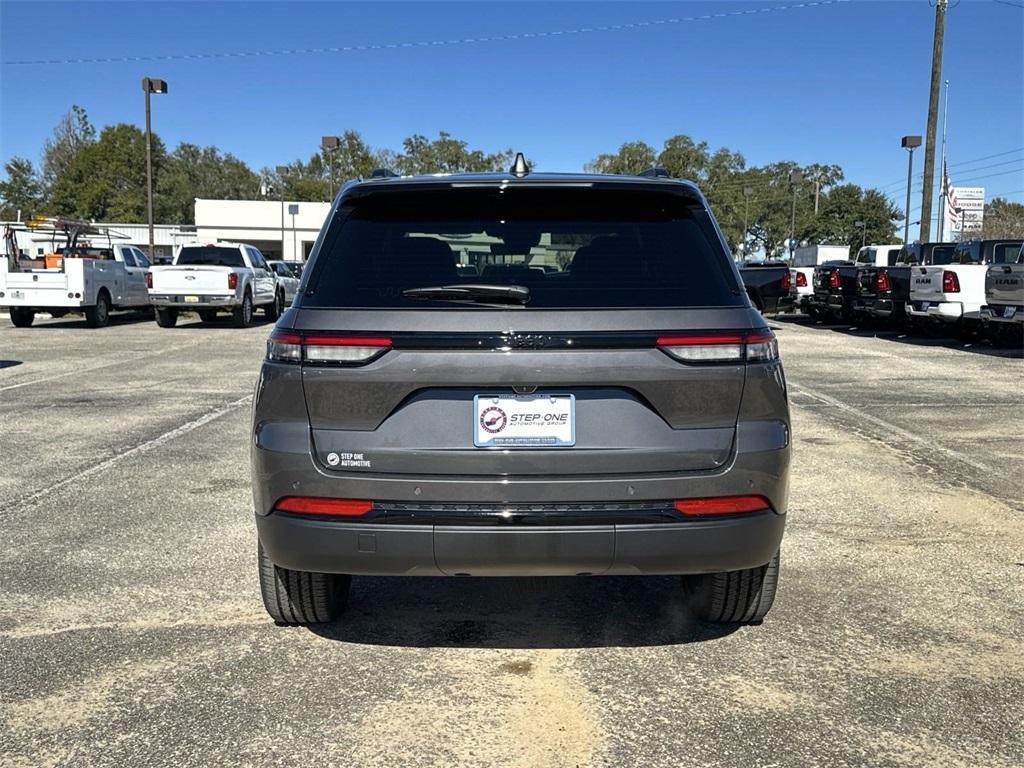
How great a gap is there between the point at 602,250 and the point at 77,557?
318 cm

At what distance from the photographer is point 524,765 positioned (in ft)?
8.94

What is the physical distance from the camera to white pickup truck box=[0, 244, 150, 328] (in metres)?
19.0

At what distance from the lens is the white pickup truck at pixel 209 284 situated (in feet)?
65.5

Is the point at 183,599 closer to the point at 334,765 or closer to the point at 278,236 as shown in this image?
the point at 334,765

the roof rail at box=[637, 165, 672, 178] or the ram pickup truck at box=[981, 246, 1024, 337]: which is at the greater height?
the roof rail at box=[637, 165, 672, 178]

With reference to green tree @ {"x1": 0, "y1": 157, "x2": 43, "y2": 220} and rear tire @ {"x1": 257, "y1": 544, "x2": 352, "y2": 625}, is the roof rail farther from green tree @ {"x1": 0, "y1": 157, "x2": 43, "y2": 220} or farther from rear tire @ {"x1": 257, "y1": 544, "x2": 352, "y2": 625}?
green tree @ {"x1": 0, "y1": 157, "x2": 43, "y2": 220}

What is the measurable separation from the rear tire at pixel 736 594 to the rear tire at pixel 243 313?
18375mm

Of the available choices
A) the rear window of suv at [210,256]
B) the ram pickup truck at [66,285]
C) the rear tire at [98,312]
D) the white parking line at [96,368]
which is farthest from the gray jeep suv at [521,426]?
the rear window of suv at [210,256]

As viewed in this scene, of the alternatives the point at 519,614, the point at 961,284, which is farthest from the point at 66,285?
the point at 519,614

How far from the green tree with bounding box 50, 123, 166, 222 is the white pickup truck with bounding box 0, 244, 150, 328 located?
82957 mm

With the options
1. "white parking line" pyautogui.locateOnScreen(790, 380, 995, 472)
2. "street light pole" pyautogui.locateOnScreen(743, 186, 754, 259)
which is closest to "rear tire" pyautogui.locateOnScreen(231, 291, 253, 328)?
"white parking line" pyautogui.locateOnScreen(790, 380, 995, 472)

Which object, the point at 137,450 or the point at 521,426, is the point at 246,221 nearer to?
the point at 137,450

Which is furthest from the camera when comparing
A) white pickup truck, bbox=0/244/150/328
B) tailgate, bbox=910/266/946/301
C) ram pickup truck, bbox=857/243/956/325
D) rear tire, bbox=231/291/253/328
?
rear tire, bbox=231/291/253/328

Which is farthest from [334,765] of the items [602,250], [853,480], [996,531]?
[853,480]
